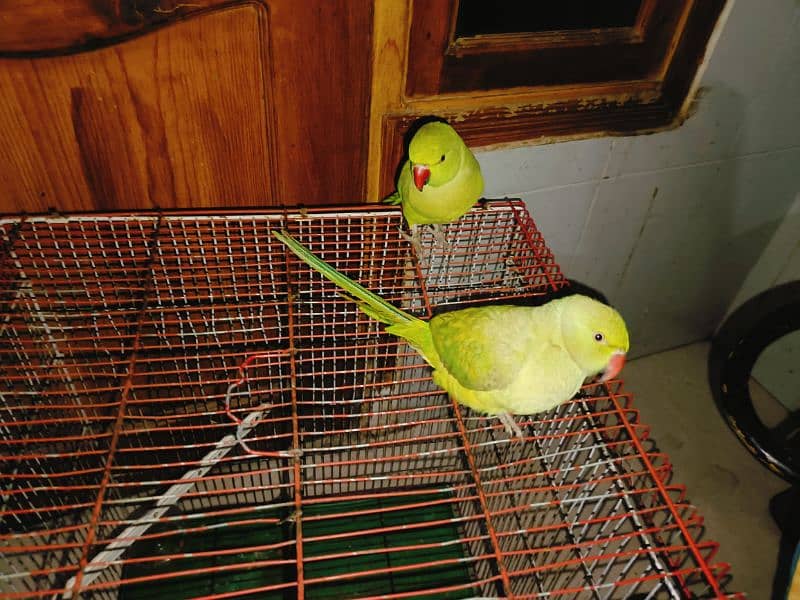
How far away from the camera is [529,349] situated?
1271 mm

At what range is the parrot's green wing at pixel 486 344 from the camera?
49.0 inches

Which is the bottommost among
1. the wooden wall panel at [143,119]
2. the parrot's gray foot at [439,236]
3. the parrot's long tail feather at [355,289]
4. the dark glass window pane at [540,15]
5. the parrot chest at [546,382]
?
the parrot chest at [546,382]

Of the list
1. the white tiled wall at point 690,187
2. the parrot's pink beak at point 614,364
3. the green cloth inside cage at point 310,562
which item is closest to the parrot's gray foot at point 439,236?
the white tiled wall at point 690,187

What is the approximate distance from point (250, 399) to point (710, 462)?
231 centimetres

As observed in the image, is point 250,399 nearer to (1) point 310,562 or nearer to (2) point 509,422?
(1) point 310,562

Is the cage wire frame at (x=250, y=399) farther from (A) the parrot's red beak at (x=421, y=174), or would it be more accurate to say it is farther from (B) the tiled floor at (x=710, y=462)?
(B) the tiled floor at (x=710, y=462)

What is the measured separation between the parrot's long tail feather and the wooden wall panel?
0.40 metres

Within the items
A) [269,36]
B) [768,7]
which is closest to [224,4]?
[269,36]

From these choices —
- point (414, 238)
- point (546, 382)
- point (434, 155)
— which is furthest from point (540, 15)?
point (546, 382)

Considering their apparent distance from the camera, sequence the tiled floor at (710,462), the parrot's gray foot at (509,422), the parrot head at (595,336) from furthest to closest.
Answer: the tiled floor at (710,462), the parrot's gray foot at (509,422), the parrot head at (595,336)

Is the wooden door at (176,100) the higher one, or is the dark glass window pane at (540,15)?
the dark glass window pane at (540,15)

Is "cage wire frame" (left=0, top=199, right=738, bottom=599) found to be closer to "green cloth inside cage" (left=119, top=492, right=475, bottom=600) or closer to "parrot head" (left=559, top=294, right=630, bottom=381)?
"green cloth inside cage" (left=119, top=492, right=475, bottom=600)

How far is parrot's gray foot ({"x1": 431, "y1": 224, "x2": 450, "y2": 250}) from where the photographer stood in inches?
71.6

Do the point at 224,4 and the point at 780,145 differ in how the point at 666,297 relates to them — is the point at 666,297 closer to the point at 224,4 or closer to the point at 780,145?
the point at 780,145
